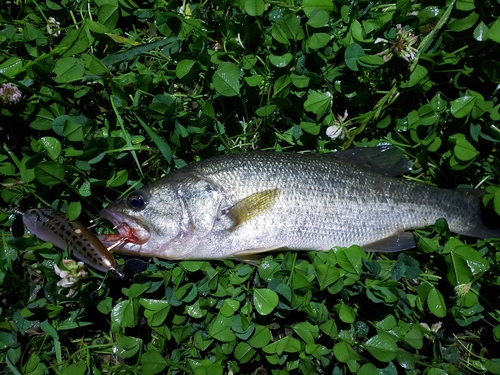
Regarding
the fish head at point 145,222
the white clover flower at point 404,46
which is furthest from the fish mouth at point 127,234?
the white clover flower at point 404,46

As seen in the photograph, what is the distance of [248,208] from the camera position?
3.07 m

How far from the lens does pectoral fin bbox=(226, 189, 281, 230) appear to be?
3.07m

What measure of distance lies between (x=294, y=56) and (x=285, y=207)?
1.14 m

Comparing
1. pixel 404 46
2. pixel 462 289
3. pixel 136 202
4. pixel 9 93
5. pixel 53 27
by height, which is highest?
pixel 53 27

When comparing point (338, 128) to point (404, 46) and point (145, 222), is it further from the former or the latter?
point (145, 222)

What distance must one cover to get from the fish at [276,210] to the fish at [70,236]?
0.31 ft

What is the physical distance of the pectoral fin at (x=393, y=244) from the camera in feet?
10.7

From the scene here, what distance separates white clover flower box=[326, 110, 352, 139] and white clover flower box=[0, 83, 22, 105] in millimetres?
2260

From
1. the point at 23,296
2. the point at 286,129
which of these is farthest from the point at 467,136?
the point at 23,296

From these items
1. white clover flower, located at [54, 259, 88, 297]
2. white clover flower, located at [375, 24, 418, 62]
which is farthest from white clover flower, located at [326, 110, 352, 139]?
white clover flower, located at [54, 259, 88, 297]

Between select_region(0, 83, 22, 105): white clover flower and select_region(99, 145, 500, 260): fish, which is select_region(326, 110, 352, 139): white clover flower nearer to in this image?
select_region(99, 145, 500, 260): fish

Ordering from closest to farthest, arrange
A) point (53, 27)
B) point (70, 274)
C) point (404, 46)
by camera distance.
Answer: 1. point (70, 274)
2. point (404, 46)
3. point (53, 27)

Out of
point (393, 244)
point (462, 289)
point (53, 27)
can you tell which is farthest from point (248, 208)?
point (53, 27)

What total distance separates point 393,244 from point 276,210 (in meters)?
0.91
